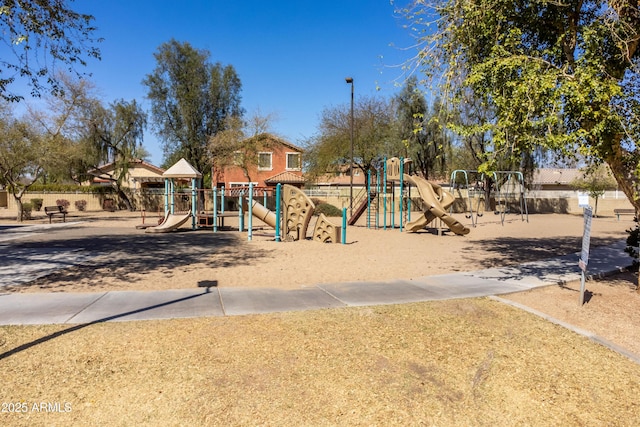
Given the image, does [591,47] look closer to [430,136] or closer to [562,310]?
[562,310]

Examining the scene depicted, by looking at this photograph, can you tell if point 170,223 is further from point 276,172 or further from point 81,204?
point 276,172

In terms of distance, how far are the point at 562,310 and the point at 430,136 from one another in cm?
2926

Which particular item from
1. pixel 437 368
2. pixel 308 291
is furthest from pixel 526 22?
pixel 437 368

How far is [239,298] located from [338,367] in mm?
2960

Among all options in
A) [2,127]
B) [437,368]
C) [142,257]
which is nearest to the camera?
[437,368]

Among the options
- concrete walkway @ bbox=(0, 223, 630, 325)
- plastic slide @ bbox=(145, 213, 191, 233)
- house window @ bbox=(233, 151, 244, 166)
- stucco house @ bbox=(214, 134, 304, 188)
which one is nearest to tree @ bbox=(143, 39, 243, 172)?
house window @ bbox=(233, 151, 244, 166)

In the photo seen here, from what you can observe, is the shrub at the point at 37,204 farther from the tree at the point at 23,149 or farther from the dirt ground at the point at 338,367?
the dirt ground at the point at 338,367

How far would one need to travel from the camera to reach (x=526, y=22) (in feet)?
26.9

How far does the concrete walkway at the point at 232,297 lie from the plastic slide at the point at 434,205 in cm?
697

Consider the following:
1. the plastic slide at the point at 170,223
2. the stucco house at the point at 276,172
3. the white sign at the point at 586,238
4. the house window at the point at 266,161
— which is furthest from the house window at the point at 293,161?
the white sign at the point at 586,238

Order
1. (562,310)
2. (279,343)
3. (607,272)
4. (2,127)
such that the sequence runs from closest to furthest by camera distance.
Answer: (279,343) < (562,310) < (607,272) < (2,127)

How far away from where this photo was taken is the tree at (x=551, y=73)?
6.58 metres

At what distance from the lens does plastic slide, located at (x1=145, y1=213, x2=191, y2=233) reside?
689 inches

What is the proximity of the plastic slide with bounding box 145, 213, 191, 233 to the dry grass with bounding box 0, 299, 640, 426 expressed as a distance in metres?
12.7
